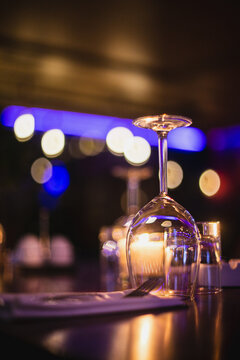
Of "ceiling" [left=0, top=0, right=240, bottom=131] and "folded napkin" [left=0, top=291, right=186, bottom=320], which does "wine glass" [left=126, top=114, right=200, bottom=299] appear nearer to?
"folded napkin" [left=0, top=291, right=186, bottom=320]

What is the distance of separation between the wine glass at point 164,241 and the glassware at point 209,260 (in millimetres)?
131

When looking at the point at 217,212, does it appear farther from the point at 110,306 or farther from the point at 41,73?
the point at 110,306

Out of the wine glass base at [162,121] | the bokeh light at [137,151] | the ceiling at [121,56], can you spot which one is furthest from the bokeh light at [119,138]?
the wine glass base at [162,121]

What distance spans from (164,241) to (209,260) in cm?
18

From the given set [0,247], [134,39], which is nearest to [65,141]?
[134,39]

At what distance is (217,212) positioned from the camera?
708cm

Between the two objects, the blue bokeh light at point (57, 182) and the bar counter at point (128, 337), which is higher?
the blue bokeh light at point (57, 182)

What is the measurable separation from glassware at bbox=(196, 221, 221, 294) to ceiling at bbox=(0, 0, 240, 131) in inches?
78.0

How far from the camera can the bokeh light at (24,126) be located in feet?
17.1

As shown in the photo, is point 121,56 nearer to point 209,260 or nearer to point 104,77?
point 104,77

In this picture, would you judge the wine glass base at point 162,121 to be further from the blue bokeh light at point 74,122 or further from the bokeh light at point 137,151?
the bokeh light at point 137,151

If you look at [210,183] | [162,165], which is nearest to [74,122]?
[210,183]

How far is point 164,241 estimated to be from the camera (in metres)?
1.06

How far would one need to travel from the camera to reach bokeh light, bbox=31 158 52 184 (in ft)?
19.9
